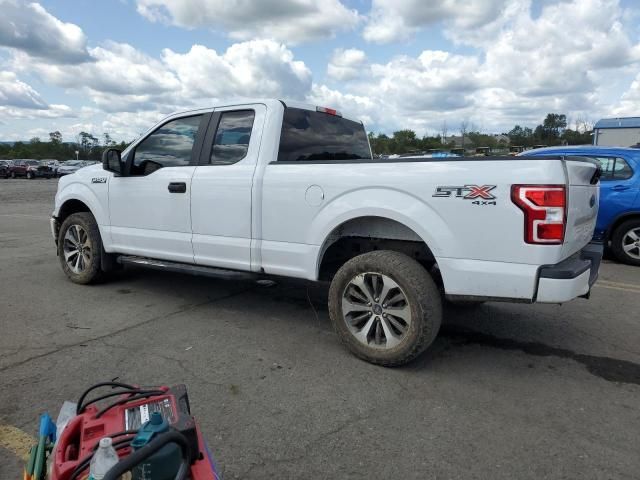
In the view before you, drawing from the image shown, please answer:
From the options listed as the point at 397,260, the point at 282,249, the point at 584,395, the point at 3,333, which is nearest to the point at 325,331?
the point at 282,249

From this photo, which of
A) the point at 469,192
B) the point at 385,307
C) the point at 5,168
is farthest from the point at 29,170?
the point at 469,192

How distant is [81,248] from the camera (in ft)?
Answer: 18.9

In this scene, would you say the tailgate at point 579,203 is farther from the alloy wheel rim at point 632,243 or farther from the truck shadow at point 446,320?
the alloy wheel rim at point 632,243

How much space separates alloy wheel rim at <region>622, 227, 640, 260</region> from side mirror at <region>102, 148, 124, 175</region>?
6959 millimetres

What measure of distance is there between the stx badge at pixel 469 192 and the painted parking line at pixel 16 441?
278 cm

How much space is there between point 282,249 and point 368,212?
871 millimetres

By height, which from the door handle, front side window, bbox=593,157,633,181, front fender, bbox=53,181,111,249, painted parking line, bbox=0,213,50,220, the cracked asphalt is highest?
front side window, bbox=593,157,633,181

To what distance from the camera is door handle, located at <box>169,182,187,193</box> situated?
15.1 ft

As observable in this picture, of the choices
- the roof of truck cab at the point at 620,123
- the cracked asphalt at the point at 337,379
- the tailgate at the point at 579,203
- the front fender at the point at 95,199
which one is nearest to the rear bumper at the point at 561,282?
the tailgate at the point at 579,203

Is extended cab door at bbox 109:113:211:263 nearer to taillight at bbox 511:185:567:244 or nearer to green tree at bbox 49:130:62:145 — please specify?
taillight at bbox 511:185:567:244

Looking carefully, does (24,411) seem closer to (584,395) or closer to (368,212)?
(368,212)

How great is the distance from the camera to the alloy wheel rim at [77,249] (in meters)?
5.68

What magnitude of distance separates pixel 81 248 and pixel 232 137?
2.53 m

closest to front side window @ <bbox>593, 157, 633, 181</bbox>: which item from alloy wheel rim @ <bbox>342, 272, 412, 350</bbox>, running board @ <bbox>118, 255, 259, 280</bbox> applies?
alloy wheel rim @ <bbox>342, 272, 412, 350</bbox>
